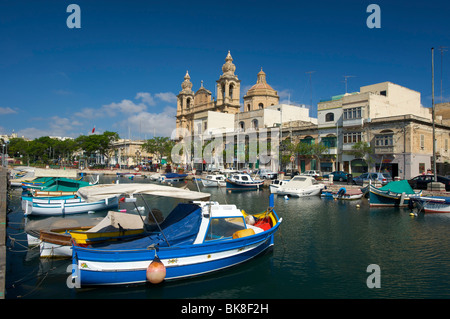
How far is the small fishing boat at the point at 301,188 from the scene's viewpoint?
3497 cm

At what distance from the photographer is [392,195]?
90.5 feet

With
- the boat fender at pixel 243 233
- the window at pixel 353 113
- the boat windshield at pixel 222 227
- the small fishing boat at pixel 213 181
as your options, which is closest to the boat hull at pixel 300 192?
the small fishing boat at pixel 213 181

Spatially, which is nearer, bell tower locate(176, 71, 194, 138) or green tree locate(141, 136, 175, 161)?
green tree locate(141, 136, 175, 161)

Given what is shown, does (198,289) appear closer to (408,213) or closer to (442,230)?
(442,230)

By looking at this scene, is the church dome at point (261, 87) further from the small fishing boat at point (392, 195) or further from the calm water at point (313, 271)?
the calm water at point (313, 271)

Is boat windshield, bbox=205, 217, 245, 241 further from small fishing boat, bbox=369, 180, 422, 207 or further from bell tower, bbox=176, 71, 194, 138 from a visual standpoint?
bell tower, bbox=176, 71, 194, 138

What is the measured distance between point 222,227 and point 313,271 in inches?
158

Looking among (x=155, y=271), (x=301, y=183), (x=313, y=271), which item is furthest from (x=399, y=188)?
(x=155, y=271)

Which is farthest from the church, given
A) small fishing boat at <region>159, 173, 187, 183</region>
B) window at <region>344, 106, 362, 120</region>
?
window at <region>344, 106, 362, 120</region>

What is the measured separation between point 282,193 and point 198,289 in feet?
86.5

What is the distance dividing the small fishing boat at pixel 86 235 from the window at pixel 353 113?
4196 centimetres

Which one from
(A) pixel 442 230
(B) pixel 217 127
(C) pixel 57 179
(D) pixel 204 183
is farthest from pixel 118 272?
(B) pixel 217 127

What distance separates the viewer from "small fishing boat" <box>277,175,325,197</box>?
34969 millimetres

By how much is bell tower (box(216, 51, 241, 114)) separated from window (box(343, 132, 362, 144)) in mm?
37964
